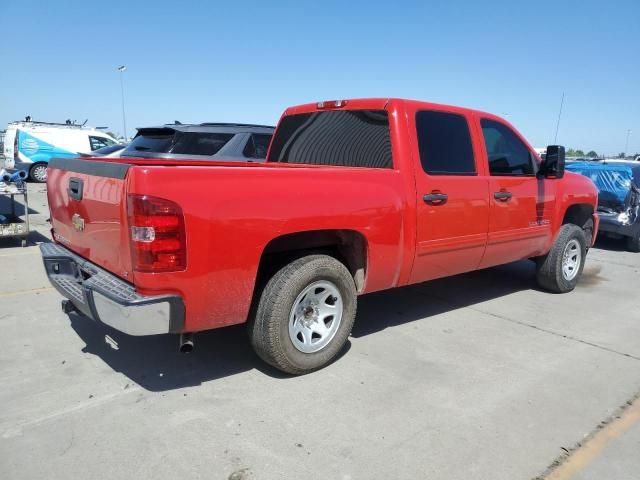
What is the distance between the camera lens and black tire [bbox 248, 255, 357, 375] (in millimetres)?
3258

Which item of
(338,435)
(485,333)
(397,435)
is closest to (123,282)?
(338,435)

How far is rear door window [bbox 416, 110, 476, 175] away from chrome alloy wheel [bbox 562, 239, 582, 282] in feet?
7.36

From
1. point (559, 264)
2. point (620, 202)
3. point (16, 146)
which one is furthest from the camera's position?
point (16, 146)

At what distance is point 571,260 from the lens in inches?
240

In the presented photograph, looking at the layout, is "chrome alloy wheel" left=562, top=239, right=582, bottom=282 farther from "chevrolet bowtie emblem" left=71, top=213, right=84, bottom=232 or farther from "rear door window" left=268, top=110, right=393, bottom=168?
"chevrolet bowtie emblem" left=71, top=213, right=84, bottom=232

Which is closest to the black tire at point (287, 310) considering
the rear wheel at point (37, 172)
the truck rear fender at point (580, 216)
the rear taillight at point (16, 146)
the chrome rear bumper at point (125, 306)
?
the chrome rear bumper at point (125, 306)

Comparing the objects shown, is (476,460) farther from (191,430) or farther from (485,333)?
(485,333)

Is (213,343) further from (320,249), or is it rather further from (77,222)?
(77,222)

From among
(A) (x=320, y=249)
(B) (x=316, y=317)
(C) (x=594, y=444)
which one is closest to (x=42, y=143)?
(A) (x=320, y=249)

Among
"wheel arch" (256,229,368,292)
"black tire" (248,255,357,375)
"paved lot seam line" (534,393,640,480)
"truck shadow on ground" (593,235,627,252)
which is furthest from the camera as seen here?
"truck shadow on ground" (593,235,627,252)

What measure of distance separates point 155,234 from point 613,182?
8.93 meters

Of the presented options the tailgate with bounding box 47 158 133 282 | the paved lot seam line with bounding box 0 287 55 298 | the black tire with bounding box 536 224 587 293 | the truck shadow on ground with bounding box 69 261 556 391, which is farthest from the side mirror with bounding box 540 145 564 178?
the paved lot seam line with bounding box 0 287 55 298

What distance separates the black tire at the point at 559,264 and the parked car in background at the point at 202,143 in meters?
4.20

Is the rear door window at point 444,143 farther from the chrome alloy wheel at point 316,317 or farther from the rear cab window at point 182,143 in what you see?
the rear cab window at point 182,143
